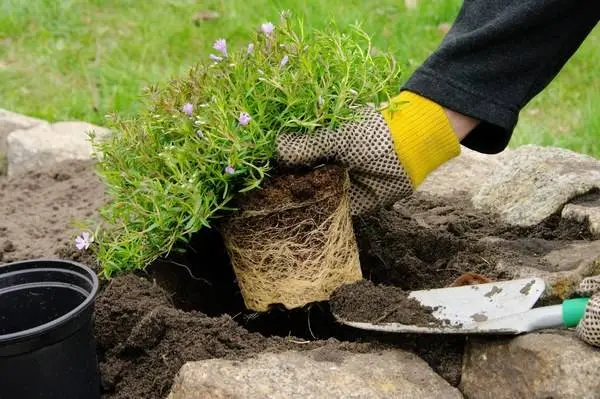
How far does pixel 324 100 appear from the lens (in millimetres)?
2303

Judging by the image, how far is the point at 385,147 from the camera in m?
2.38

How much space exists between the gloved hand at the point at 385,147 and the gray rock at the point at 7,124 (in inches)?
96.8

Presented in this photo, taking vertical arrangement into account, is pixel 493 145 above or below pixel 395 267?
above

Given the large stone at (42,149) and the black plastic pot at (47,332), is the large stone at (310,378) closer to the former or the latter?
the black plastic pot at (47,332)

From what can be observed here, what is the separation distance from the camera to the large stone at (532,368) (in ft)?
6.49

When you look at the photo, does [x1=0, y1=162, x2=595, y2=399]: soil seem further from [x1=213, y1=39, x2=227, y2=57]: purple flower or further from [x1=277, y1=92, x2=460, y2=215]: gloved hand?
[x1=213, y1=39, x2=227, y2=57]: purple flower

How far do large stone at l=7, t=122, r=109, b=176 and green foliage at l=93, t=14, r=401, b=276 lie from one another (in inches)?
73.2

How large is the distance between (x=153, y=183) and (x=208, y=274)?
1.84ft

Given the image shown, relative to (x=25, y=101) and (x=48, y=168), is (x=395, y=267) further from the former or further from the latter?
(x=25, y=101)

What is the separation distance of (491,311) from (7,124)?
312 cm

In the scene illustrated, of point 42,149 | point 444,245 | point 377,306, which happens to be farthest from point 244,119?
point 42,149

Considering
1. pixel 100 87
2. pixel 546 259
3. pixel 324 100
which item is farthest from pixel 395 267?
pixel 100 87

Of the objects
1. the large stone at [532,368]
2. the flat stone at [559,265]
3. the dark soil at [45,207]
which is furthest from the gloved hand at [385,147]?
the dark soil at [45,207]

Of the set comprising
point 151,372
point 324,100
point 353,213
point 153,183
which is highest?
point 324,100
